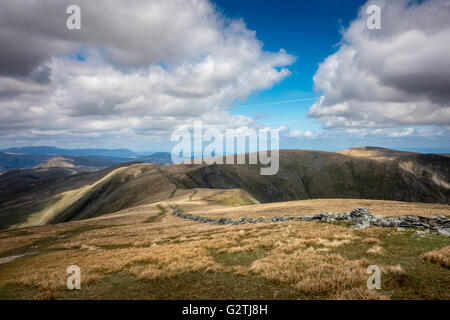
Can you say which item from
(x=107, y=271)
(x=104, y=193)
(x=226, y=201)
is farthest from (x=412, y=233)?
(x=104, y=193)

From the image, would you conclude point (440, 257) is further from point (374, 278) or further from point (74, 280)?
point (74, 280)

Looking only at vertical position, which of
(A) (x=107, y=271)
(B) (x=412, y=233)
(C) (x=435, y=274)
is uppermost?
(C) (x=435, y=274)

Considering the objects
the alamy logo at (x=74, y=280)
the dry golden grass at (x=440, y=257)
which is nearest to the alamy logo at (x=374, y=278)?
the dry golden grass at (x=440, y=257)

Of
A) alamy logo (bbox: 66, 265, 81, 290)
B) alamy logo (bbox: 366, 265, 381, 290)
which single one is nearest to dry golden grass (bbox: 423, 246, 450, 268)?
alamy logo (bbox: 366, 265, 381, 290)

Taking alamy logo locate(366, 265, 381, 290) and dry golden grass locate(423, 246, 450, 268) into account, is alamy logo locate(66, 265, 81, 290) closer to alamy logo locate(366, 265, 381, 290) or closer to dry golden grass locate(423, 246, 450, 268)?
alamy logo locate(366, 265, 381, 290)

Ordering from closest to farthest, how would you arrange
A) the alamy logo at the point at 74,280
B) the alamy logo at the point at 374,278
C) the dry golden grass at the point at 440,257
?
1. the alamy logo at the point at 374,278
2. the dry golden grass at the point at 440,257
3. the alamy logo at the point at 74,280

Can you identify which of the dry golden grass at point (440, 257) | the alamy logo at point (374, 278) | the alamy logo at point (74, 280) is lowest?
the alamy logo at point (74, 280)

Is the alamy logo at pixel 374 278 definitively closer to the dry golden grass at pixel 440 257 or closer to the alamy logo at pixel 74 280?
the dry golden grass at pixel 440 257

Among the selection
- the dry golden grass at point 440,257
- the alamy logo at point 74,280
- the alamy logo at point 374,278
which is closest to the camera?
the alamy logo at point 374,278
